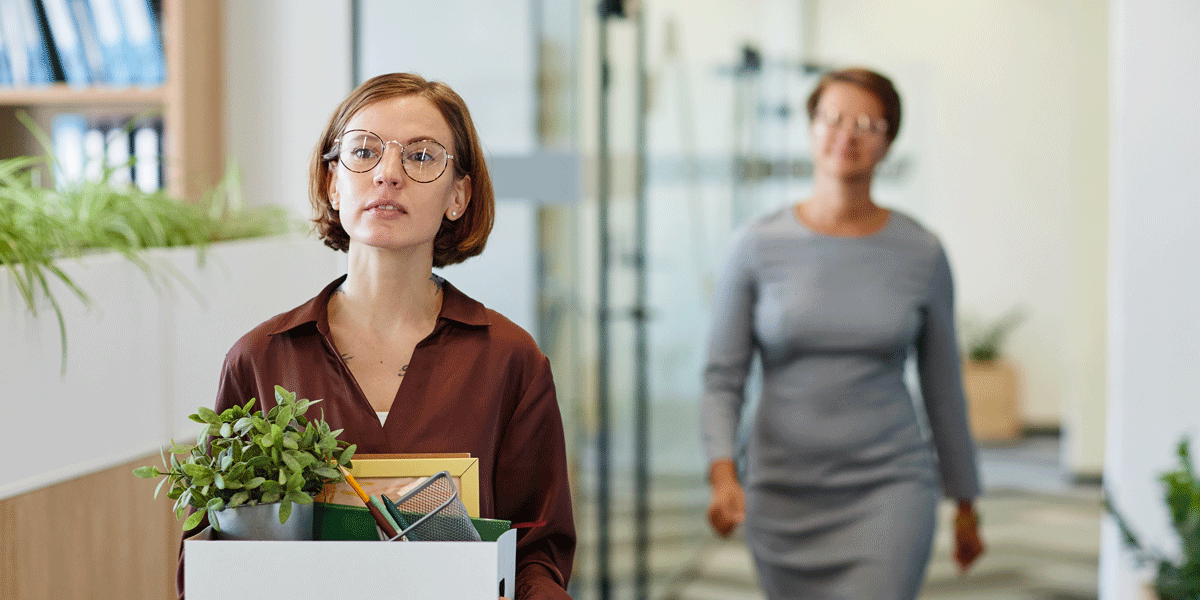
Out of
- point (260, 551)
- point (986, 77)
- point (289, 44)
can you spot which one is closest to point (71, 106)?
point (289, 44)

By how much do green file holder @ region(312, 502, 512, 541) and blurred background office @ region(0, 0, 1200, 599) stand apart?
0.92 meters

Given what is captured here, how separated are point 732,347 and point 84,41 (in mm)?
2213

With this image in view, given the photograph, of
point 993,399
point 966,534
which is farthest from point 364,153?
point 993,399

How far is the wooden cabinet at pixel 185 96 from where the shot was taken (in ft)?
10.4

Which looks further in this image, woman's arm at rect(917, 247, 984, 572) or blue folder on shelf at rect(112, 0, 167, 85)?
blue folder on shelf at rect(112, 0, 167, 85)

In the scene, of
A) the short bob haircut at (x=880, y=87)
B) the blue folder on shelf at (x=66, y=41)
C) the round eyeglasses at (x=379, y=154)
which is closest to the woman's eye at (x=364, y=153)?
the round eyeglasses at (x=379, y=154)

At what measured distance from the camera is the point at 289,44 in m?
3.31

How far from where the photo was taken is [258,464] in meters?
1.03

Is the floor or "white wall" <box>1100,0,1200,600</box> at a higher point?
"white wall" <box>1100,0,1200,600</box>

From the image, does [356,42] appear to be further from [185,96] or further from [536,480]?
[536,480]

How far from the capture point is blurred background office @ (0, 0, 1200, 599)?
331 cm

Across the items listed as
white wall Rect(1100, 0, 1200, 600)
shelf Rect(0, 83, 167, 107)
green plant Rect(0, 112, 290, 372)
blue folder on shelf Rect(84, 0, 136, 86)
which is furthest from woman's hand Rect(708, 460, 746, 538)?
blue folder on shelf Rect(84, 0, 136, 86)

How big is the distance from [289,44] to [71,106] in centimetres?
95

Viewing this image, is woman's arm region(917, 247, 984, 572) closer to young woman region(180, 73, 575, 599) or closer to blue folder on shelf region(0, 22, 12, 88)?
young woman region(180, 73, 575, 599)
